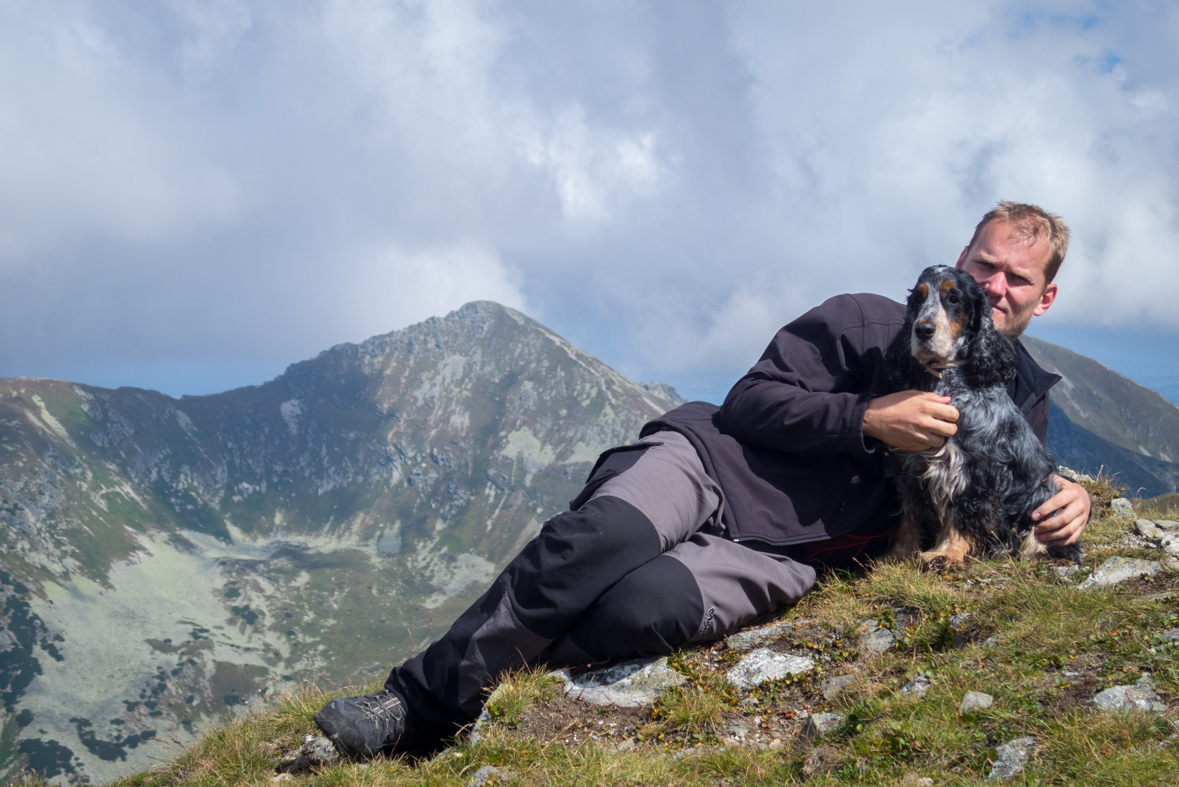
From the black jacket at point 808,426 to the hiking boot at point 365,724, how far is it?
9.57 feet

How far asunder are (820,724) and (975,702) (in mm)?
882

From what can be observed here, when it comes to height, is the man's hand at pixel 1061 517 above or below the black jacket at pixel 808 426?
below

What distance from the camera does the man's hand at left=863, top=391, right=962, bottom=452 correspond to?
221 inches

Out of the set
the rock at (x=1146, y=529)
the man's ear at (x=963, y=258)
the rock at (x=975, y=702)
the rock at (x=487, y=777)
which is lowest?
the rock at (x=487, y=777)

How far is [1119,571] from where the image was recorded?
5.90 metres

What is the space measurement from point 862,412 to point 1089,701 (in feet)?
7.74

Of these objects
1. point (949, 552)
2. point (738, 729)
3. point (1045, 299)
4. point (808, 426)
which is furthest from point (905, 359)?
point (738, 729)

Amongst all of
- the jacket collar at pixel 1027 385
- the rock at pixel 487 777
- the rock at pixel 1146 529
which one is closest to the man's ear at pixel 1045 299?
the jacket collar at pixel 1027 385

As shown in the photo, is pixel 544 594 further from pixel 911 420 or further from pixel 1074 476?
pixel 1074 476

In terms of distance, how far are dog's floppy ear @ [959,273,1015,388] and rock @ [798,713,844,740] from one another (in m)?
2.95

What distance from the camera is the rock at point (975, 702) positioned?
4.15m

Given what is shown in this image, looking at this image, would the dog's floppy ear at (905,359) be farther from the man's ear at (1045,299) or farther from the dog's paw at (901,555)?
the man's ear at (1045,299)

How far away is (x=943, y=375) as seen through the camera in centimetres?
595


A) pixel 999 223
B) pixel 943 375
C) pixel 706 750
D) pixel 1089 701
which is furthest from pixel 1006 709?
pixel 999 223
